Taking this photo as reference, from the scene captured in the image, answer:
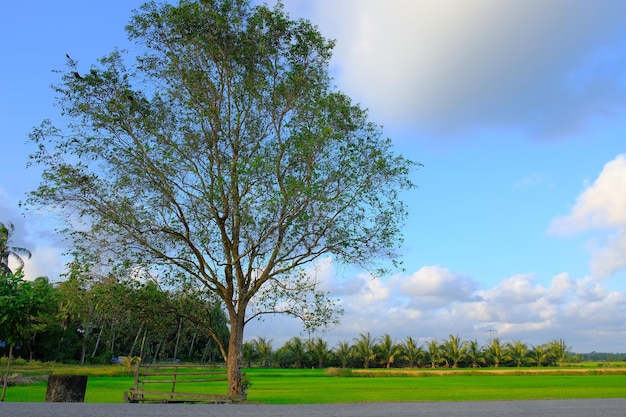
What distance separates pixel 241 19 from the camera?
21.8 m

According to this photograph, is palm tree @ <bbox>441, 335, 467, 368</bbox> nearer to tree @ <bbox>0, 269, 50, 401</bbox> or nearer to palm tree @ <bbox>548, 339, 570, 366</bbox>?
palm tree @ <bbox>548, 339, 570, 366</bbox>

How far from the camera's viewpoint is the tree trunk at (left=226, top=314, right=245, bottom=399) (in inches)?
788

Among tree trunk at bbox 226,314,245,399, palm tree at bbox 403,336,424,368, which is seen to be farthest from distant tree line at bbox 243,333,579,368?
tree trunk at bbox 226,314,245,399

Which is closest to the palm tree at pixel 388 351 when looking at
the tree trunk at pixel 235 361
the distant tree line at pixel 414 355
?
the distant tree line at pixel 414 355

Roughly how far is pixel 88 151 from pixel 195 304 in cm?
748

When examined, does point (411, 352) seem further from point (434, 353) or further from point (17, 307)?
point (17, 307)

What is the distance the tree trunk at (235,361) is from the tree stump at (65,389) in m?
5.22

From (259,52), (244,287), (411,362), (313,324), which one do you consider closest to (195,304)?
(244,287)

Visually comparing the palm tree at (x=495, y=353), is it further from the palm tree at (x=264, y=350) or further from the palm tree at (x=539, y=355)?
the palm tree at (x=264, y=350)

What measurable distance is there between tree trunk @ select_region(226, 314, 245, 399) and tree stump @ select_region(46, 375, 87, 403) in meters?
5.22

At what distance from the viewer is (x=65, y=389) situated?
663 inches

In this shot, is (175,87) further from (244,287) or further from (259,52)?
(244,287)

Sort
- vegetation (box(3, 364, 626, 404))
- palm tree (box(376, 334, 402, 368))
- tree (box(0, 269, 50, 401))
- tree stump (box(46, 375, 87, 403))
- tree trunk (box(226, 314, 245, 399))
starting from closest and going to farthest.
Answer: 1. tree stump (box(46, 375, 87, 403))
2. tree (box(0, 269, 50, 401))
3. tree trunk (box(226, 314, 245, 399))
4. vegetation (box(3, 364, 626, 404))
5. palm tree (box(376, 334, 402, 368))

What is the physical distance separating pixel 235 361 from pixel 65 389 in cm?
620
